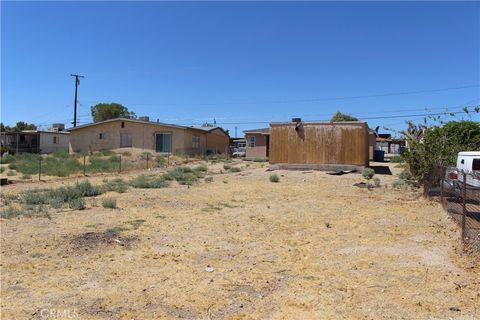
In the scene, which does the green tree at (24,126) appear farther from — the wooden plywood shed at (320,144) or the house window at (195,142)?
the wooden plywood shed at (320,144)

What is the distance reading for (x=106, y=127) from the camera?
42.0 metres

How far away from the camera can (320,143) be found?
25.2 metres

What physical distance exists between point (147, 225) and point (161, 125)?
31.6 metres

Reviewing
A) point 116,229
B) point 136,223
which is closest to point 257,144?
point 136,223

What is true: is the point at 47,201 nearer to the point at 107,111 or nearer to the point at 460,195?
the point at 460,195

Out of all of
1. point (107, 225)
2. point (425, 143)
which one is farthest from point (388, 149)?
point (107, 225)

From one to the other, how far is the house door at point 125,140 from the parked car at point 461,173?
33.3 metres

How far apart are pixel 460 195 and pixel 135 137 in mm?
33990

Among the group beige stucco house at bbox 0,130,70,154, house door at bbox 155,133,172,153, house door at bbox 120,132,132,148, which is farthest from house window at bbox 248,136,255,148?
beige stucco house at bbox 0,130,70,154

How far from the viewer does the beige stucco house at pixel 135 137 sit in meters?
40.4

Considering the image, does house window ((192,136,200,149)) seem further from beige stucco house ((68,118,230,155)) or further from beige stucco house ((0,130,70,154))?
beige stucco house ((0,130,70,154))

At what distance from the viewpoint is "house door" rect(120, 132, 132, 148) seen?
4100cm

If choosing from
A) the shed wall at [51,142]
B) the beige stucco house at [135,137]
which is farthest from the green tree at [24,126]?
the beige stucco house at [135,137]

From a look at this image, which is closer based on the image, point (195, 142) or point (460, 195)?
point (460, 195)
